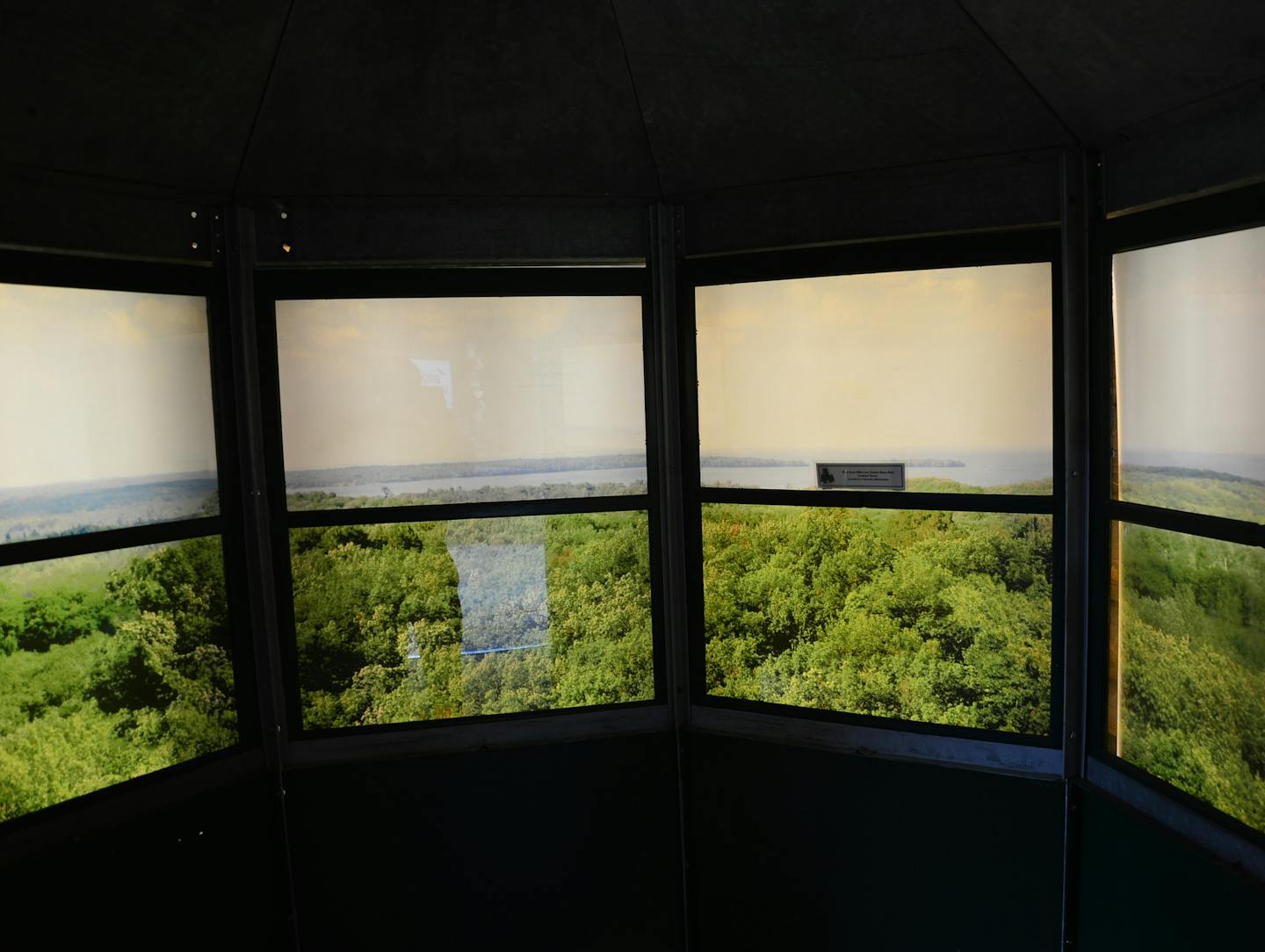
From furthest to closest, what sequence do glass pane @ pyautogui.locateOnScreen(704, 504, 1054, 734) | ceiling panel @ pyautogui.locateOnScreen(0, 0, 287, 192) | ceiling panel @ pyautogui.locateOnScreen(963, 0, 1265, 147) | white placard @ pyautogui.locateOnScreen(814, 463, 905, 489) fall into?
white placard @ pyautogui.locateOnScreen(814, 463, 905, 489), glass pane @ pyautogui.locateOnScreen(704, 504, 1054, 734), ceiling panel @ pyautogui.locateOnScreen(0, 0, 287, 192), ceiling panel @ pyautogui.locateOnScreen(963, 0, 1265, 147)

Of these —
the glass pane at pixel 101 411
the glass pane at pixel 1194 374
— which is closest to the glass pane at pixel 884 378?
the glass pane at pixel 1194 374

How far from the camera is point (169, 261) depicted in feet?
10.6

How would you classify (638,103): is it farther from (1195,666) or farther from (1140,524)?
(1195,666)

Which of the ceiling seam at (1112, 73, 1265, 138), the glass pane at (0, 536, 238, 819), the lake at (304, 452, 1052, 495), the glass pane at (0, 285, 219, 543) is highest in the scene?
the ceiling seam at (1112, 73, 1265, 138)

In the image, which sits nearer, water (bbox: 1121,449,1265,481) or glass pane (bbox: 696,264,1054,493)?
water (bbox: 1121,449,1265,481)

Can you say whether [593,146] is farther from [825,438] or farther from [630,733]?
[630,733]

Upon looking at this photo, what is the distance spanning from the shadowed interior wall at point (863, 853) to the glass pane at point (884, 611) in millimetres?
231

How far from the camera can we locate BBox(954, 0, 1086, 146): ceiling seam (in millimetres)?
2596

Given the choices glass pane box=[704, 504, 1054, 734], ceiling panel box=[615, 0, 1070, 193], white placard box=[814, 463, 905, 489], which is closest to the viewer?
ceiling panel box=[615, 0, 1070, 193]

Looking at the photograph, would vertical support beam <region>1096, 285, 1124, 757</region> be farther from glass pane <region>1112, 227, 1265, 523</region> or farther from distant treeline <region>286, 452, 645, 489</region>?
distant treeline <region>286, 452, 645, 489</region>

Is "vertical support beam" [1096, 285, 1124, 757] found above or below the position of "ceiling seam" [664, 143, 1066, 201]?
below

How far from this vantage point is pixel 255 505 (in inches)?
136

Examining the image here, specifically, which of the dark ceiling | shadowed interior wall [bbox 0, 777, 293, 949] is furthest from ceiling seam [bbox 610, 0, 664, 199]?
shadowed interior wall [bbox 0, 777, 293, 949]

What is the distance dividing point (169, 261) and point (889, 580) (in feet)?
9.08
